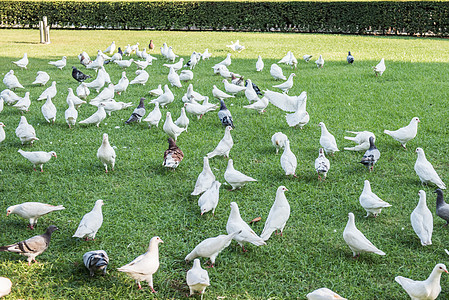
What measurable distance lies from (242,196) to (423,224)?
215cm

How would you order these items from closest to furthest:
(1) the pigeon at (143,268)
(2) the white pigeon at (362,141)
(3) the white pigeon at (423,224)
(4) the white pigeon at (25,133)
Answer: (1) the pigeon at (143,268) < (3) the white pigeon at (423,224) < (2) the white pigeon at (362,141) < (4) the white pigeon at (25,133)

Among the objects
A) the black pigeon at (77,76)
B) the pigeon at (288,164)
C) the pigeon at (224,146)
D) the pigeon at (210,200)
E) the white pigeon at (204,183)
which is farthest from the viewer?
the black pigeon at (77,76)

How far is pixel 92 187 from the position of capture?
5.68 m

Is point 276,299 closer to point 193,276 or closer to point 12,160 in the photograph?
point 193,276

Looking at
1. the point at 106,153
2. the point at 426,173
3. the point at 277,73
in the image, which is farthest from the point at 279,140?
the point at 277,73

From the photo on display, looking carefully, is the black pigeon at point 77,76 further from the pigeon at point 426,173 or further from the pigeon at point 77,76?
the pigeon at point 426,173

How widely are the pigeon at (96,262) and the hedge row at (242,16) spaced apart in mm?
21675

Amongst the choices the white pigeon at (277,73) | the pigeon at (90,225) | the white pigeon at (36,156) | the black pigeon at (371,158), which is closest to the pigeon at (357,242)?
the black pigeon at (371,158)

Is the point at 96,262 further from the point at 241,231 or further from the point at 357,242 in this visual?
the point at 357,242

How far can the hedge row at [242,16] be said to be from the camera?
2127 centimetres

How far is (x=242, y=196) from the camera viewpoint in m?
5.42

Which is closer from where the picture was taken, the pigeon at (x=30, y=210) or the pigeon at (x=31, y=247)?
the pigeon at (x=31, y=247)

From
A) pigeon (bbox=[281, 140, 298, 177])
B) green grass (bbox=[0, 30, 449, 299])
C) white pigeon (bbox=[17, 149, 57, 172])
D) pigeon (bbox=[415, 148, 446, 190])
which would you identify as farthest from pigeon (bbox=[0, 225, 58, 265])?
pigeon (bbox=[415, 148, 446, 190])

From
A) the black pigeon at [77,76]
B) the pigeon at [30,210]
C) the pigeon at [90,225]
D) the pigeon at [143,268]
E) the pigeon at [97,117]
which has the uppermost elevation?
the pigeon at [143,268]
